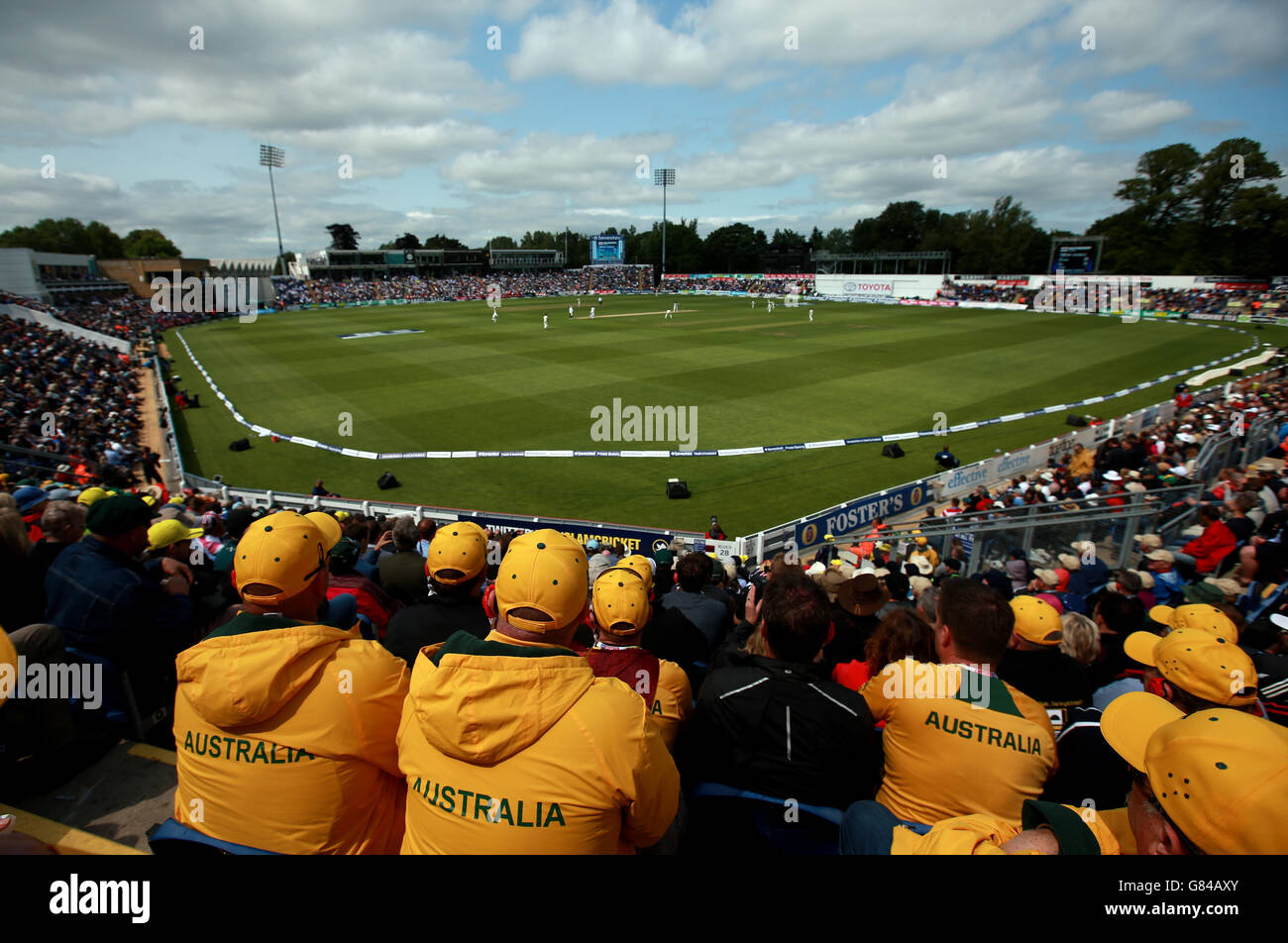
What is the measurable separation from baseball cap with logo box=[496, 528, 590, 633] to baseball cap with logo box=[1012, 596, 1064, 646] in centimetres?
303

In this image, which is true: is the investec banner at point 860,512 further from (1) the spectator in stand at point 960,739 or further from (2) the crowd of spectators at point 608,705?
(1) the spectator in stand at point 960,739

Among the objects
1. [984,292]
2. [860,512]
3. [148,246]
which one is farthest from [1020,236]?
[148,246]

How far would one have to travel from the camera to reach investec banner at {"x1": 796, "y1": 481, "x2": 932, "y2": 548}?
→ 1469 cm

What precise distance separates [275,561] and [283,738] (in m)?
0.81

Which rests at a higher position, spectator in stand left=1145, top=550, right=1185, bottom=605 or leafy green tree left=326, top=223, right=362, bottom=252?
leafy green tree left=326, top=223, right=362, bottom=252

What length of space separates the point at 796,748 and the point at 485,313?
7294 centimetres

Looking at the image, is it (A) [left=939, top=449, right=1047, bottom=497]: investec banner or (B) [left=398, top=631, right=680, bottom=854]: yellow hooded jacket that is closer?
(B) [left=398, top=631, right=680, bottom=854]: yellow hooded jacket

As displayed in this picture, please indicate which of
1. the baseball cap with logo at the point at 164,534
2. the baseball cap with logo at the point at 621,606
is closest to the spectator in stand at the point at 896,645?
the baseball cap with logo at the point at 621,606

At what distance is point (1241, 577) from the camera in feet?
26.4

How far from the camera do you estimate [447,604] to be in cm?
423

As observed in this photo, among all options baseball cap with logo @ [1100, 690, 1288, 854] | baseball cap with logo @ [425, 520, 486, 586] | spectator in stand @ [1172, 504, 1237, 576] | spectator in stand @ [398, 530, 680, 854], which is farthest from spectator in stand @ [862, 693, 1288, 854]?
spectator in stand @ [1172, 504, 1237, 576]

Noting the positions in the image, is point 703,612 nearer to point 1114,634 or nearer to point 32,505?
point 1114,634

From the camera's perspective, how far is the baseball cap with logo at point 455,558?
419 centimetres

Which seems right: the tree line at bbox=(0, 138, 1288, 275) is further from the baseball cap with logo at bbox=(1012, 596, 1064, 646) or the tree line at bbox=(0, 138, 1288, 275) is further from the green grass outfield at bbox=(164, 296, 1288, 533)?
the baseball cap with logo at bbox=(1012, 596, 1064, 646)
